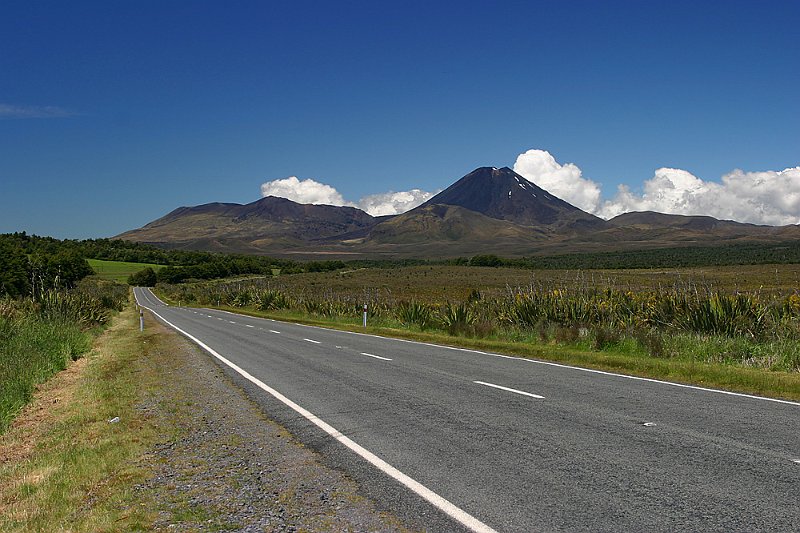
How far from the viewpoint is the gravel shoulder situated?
5.04 meters

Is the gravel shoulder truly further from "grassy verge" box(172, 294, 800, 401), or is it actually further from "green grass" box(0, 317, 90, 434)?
"grassy verge" box(172, 294, 800, 401)

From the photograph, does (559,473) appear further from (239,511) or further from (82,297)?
(82,297)

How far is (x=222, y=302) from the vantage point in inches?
2628

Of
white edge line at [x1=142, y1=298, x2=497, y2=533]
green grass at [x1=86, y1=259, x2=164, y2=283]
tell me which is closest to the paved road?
white edge line at [x1=142, y1=298, x2=497, y2=533]

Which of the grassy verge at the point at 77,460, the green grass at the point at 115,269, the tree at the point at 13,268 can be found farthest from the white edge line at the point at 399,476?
the green grass at the point at 115,269

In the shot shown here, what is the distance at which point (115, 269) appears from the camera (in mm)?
146125

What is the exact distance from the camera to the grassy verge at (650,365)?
10641 millimetres

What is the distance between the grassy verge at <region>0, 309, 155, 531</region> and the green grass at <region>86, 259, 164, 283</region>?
131196 mm

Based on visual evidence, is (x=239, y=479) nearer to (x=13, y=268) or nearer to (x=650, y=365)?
(x=650, y=365)

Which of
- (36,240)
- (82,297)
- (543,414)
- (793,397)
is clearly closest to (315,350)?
(543,414)

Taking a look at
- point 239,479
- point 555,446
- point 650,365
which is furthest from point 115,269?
point 555,446

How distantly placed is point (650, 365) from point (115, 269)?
150 m

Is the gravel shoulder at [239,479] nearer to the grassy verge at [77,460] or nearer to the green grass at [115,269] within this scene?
the grassy verge at [77,460]

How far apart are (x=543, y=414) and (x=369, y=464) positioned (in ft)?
10.1
